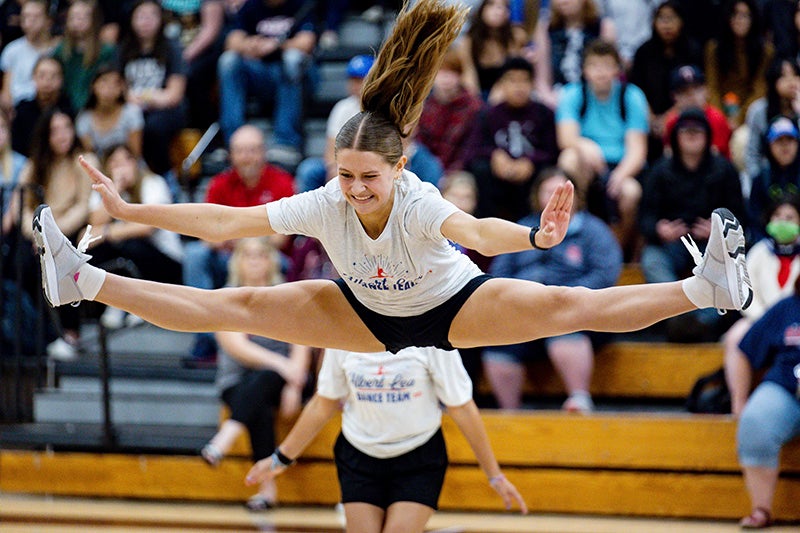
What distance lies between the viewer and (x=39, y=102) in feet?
29.7

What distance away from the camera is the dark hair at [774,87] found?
7.32m

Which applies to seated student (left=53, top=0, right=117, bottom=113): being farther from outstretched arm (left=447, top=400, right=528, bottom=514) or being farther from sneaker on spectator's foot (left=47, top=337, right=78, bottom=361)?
outstretched arm (left=447, top=400, right=528, bottom=514)

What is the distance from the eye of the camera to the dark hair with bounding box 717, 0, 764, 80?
7941 millimetres

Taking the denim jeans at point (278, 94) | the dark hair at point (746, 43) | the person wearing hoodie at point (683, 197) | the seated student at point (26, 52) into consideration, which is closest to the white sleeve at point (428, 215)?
the person wearing hoodie at point (683, 197)

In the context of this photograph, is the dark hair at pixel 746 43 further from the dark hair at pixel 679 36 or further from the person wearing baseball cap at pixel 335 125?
the person wearing baseball cap at pixel 335 125

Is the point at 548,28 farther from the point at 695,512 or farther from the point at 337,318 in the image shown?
the point at 337,318

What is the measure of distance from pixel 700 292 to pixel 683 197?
10.9 feet

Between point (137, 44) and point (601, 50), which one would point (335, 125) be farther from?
point (137, 44)

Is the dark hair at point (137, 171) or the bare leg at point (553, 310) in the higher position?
the bare leg at point (553, 310)

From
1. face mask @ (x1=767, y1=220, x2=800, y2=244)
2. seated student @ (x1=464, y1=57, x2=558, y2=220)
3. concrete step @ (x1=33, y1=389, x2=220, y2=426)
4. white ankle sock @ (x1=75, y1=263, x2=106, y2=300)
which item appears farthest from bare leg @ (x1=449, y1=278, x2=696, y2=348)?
concrete step @ (x1=33, y1=389, x2=220, y2=426)

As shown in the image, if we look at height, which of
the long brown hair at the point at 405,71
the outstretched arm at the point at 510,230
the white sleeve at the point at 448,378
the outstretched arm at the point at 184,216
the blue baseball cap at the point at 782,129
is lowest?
the white sleeve at the point at 448,378

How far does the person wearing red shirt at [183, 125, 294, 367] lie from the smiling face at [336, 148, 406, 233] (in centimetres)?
362

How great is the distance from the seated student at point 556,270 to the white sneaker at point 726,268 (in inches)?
111

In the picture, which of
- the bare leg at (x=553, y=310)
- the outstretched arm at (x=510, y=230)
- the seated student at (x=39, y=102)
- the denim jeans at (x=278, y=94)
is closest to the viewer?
the outstretched arm at (x=510, y=230)
